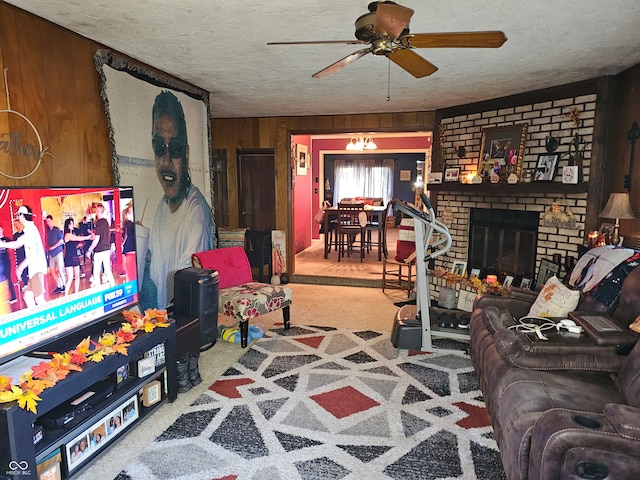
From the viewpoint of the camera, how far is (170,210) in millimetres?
3598

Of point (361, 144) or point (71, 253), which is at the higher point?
point (361, 144)

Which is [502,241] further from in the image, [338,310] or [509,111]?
[338,310]

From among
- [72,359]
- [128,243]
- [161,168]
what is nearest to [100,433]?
[72,359]

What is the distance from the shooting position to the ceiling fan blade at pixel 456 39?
1.80m

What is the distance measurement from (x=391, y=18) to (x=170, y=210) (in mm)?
2588

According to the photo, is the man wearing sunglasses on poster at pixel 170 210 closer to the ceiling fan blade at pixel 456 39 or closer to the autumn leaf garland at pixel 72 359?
the autumn leaf garland at pixel 72 359

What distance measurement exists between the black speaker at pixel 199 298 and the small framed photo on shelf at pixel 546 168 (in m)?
3.16

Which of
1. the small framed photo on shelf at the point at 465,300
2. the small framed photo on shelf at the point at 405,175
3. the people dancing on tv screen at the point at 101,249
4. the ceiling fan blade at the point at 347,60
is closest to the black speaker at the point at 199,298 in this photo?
the people dancing on tv screen at the point at 101,249

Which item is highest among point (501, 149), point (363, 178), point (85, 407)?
point (501, 149)

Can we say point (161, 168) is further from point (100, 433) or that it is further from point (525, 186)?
point (525, 186)

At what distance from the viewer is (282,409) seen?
8.57 ft

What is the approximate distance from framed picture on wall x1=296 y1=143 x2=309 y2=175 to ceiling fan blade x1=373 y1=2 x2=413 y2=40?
582cm

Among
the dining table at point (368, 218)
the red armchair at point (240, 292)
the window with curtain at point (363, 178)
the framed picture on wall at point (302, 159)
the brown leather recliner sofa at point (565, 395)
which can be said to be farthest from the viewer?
the window with curtain at point (363, 178)

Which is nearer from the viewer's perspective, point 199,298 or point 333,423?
point 333,423
